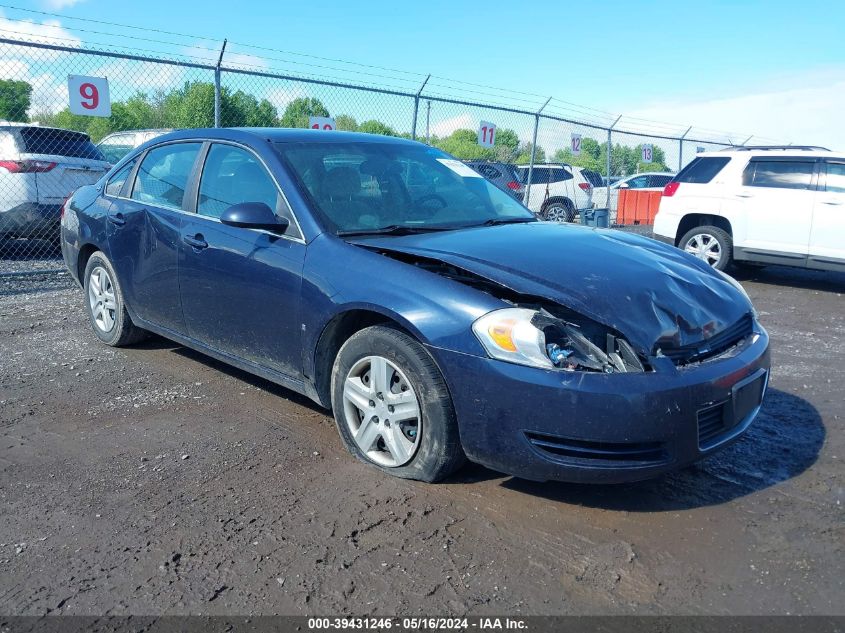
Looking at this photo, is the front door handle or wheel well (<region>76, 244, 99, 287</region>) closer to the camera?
the front door handle

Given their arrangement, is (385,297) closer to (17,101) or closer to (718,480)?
(718,480)

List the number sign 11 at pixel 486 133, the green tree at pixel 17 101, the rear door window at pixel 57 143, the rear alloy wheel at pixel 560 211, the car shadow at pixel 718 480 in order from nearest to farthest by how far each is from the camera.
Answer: the car shadow at pixel 718 480 < the rear door window at pixel 57 143 < the green tree at pixel 17 101 < the number sign 11 at pixel 486 133 < the rear alloy wheel at pixel 560 211

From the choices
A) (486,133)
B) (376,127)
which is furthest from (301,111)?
(486,133)

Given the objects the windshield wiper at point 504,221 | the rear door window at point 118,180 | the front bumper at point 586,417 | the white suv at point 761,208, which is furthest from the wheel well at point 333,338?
the white suv at point 761,208

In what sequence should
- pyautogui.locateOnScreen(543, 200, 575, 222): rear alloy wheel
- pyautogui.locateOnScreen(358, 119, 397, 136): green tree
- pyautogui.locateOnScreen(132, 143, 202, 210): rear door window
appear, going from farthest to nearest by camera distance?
1. pyautogui.locateOnScreen(543, 200, 575, 222): rear alloy wheel
2. pyautogui.locateOnScreen(358, 119, 397, 136): green tree
3. pyautogui.locateOnScreen(132, 143, 202, 210): rear door window

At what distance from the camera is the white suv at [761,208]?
873 centimetres

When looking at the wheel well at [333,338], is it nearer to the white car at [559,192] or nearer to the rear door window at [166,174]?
the rear door window at [166,174]

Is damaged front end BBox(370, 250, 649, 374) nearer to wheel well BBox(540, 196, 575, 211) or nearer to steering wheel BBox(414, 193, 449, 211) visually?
steering wheel BBox(414, 193, 449, 211)

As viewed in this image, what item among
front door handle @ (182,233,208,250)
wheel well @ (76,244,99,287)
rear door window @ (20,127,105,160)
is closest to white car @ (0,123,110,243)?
rear door window @ (20,127,105,160)

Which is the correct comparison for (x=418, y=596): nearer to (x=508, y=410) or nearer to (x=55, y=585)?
(x=508, y=410)

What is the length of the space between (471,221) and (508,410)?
162cm

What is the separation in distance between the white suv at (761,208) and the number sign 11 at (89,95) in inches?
290

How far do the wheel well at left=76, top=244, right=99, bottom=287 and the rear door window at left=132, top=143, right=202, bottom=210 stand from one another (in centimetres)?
84

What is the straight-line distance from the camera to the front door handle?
14.1ft
